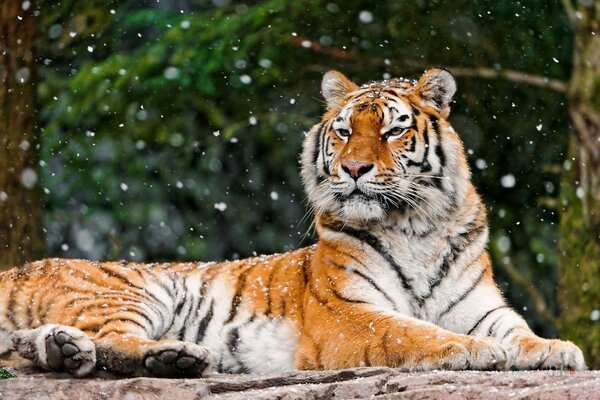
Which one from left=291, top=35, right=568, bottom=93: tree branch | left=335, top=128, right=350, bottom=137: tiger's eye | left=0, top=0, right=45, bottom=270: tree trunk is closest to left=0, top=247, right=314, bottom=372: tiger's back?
left=335, top=128, right=350, bottom=137: tiger's eye

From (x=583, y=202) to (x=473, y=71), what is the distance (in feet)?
4.24

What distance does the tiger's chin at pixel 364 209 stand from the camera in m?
5.38

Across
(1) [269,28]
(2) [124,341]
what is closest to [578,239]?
(1) [269,28]

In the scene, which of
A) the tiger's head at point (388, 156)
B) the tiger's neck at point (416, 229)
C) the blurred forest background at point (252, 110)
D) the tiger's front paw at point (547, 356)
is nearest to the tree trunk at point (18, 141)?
the blurred forest background at point (252, 110)

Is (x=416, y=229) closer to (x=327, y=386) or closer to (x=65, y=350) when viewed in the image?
(x=327, y=386)

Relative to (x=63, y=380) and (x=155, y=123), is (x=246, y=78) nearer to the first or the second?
(x=155, y=123)

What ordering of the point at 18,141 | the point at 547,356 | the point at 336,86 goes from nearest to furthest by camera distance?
1. the point at 547,356
2. the point at 336,86
3. the point at 18,141

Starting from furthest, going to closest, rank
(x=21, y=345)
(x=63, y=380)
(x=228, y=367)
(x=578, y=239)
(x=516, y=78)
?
1. (x=516, y=78)
2. (x=578, y=239)
3. (x=228, y=367)
4. (x=21, y=345)
5. (x=63, y=380)

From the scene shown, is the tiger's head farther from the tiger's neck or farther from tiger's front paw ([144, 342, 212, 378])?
tiger's front paw ([144, 342, 212, 378])

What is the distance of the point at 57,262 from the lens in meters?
5.75

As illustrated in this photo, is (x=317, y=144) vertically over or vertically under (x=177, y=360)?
over

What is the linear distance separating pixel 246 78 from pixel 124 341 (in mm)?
3741

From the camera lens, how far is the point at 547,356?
15.4 ft

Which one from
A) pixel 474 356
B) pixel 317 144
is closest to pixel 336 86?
pixel 317 144
